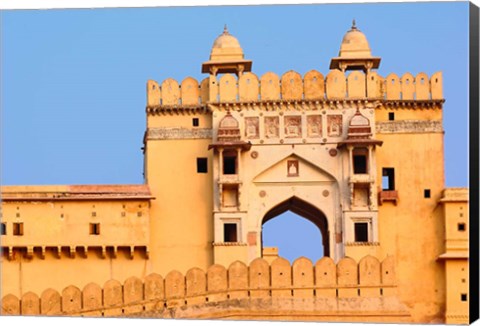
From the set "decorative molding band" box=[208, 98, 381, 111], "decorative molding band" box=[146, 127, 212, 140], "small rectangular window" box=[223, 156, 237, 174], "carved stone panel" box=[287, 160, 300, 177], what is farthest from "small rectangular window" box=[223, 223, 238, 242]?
"decorative molding band" box=[208, 98, 381, 111]

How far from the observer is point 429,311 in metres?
32.0

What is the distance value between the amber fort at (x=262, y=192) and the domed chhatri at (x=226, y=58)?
0.03m

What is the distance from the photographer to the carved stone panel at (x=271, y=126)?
32844mm

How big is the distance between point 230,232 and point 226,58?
8.66ft

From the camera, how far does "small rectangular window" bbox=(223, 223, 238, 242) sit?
32.6m

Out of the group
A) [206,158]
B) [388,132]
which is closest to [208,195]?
[206,158]

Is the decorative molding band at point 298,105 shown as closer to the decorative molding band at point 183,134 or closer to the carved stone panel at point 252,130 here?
the carved stone panel at point 252,130

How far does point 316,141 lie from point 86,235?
361 centimetres

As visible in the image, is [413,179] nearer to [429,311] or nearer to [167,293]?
[429,311]

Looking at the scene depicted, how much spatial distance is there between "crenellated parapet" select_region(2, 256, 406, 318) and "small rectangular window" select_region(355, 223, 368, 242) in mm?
1011

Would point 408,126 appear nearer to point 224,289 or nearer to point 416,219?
point 416,219

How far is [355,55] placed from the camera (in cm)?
3319

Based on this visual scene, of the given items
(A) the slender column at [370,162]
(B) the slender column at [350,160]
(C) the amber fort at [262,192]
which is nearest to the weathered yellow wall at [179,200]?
(C) the amber fort at [262,192]

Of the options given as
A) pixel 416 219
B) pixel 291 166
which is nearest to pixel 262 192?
pixel 291 166
